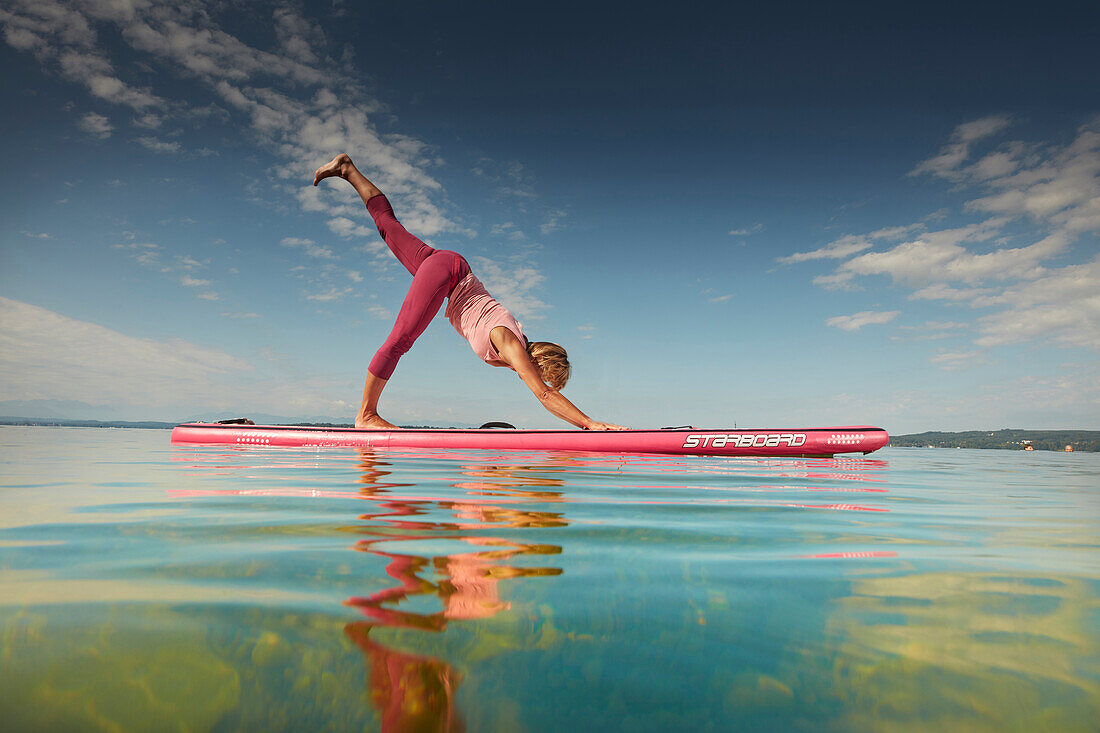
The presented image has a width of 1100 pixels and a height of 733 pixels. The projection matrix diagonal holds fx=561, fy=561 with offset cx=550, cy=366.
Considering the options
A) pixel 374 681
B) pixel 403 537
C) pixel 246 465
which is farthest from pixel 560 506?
pixel 246 465

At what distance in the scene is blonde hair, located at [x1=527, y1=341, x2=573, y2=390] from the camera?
6.64 metres

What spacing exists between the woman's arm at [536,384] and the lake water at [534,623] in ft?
12.0

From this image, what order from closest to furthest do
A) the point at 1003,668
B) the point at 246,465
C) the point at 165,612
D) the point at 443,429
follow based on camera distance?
the point at 1003,668 → the point at 165,612 → the point at 246,465 → the point at 443,429

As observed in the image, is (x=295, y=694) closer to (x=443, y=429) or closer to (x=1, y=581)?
(x=1, y=581)

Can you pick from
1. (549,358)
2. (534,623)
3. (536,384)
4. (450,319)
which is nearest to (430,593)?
(534,623)

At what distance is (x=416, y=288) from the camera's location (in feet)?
21.2

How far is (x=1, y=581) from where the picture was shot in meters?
1.26

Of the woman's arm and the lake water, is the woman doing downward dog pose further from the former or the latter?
the lake water

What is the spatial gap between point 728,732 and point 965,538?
1.93 metres

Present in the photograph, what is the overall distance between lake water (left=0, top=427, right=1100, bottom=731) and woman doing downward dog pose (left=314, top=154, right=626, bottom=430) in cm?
383

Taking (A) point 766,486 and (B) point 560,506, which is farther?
(A) point 766,486

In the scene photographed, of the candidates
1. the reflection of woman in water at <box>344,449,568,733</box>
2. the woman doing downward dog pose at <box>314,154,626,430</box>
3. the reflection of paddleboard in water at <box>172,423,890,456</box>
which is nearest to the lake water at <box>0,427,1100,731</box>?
the reflection of woman in water at <box>344,449,568,733</box>

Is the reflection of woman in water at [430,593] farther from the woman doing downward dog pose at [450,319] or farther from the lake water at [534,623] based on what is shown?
the woman doing downward dog pose at [450,319]

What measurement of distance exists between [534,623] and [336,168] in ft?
23.1
